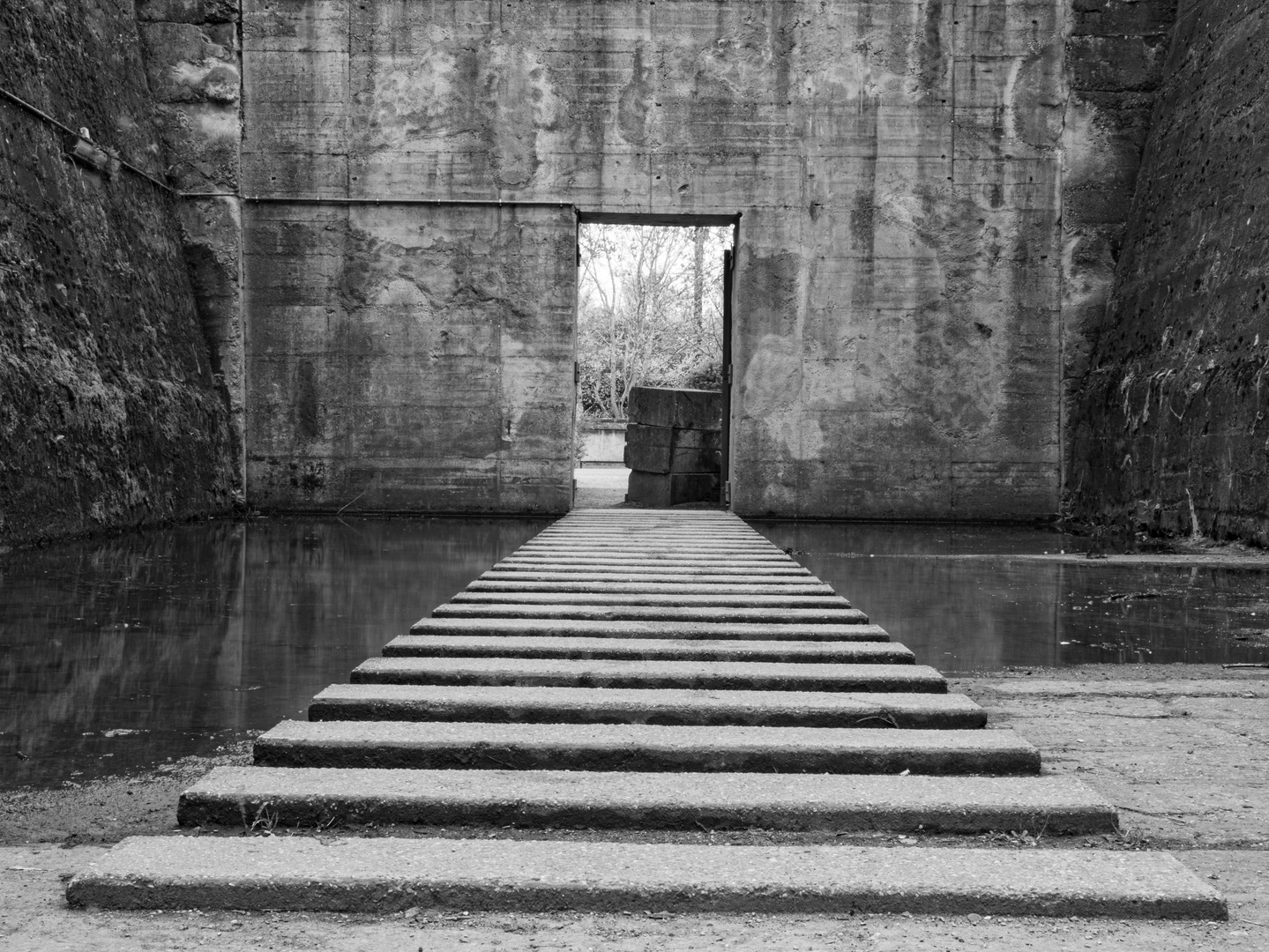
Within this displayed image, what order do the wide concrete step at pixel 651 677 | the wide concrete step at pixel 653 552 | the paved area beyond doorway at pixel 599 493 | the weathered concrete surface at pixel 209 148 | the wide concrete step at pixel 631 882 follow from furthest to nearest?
1. the paved area beyond doorway at pixel 599 493
2. the weathered concrete surface at pixel 209 148
3. the wide concrete step at pixel 653 552
4. the wide concrete step at pixel 651 677
5. the wide concrete step at pixel 631 882

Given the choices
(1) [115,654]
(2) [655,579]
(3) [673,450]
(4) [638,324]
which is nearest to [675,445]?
(3) [673,450]

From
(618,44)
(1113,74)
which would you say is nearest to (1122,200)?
(1113,74)

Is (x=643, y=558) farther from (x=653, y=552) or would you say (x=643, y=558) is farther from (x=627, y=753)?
(x=627, y=753)

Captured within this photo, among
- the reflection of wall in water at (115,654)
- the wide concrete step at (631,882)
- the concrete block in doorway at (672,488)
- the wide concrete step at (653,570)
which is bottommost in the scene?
the reflection of wall in water at (115,654)

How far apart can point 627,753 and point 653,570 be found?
3061 mm

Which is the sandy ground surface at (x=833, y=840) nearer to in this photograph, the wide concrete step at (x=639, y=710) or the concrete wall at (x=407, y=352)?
the wide concrete step at (x=639, y=710)

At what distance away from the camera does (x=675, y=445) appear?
12484 millimetres

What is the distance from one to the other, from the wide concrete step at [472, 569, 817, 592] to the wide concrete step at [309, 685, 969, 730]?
2053 mm

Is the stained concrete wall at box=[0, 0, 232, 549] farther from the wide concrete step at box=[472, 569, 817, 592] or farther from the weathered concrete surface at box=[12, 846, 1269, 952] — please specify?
the weathered concrete surface at box=[12, 846, 1269, 952]

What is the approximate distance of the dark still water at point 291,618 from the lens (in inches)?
Answer: 121

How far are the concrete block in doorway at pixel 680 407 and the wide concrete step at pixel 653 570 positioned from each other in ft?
22.2

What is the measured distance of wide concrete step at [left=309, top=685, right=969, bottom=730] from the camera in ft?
8.79

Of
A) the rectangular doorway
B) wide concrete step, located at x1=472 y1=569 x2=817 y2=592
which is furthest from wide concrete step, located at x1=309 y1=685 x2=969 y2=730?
the rectangular doorway

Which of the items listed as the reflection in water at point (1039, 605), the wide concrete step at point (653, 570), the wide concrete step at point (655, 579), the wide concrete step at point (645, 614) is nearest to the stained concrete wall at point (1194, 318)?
the reflection in water at point (1039, 605)
